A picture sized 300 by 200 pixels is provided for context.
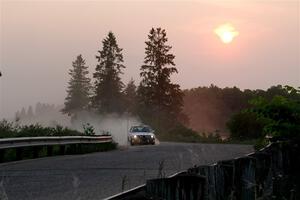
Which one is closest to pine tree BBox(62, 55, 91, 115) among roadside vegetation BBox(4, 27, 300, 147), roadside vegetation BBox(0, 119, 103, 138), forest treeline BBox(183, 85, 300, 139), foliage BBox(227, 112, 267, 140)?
roadside vegetation BBox(4, 27, 300, 147)

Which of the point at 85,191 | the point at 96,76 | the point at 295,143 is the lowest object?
the point at 85,191

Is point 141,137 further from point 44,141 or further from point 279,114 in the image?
point 279,114

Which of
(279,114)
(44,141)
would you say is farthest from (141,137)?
(279,114)

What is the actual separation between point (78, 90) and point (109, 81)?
29.5 m

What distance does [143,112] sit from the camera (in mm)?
100438

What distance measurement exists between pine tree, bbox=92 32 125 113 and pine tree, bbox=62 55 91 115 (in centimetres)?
2173

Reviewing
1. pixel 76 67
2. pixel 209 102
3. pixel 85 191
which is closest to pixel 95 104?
pixel 76 67

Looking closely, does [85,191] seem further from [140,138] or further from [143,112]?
[143,112]

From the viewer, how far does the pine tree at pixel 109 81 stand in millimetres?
106688

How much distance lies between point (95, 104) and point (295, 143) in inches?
4053

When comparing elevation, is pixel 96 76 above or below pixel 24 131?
above

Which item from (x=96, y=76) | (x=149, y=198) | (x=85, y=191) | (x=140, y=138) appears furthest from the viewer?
(x=96, y=76)

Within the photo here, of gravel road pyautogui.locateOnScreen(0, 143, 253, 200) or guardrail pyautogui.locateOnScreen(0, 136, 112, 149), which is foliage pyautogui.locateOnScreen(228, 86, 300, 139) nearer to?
gravel road pyautogui.locateOnScreen(0, 143, 253, 200)

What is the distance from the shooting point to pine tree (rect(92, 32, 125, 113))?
107m
